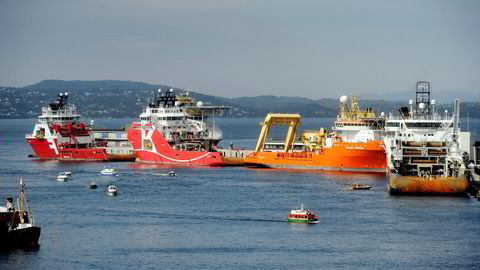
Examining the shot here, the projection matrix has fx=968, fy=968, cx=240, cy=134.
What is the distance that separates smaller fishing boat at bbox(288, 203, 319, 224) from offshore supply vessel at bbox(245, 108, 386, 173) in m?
27.7

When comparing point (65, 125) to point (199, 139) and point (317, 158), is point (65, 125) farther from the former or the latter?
point (317, 158)

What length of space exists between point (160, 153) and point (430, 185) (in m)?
35.5

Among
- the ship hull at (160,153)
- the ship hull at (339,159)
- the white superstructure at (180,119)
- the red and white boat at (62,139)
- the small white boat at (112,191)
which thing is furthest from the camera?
the red and white boat at (62,139)

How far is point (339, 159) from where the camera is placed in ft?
262

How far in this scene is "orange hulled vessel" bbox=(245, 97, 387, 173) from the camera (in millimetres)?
78562

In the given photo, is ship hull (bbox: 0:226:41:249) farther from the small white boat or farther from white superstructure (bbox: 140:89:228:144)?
white superstructure (bbox: 140:89:228:144)

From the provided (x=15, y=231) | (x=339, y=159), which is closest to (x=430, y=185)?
(x=339, y=159)

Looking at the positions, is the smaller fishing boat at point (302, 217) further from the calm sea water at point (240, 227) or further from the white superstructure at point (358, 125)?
the white superstructure at point (358, 125)

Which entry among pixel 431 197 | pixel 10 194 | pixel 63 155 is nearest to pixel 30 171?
pixel 63 155

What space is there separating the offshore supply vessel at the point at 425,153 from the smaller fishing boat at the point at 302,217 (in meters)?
11.4

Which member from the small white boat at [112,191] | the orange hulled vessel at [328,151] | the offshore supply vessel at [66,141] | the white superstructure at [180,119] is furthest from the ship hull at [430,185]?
the offshore supply vessel at [66,141]

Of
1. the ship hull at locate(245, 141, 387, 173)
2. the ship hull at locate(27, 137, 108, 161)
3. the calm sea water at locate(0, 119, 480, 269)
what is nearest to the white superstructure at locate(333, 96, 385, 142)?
the ship hull at locate(245, 141, 387, 173)

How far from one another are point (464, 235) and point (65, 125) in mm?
59349

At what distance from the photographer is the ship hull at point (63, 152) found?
96.5 metres
